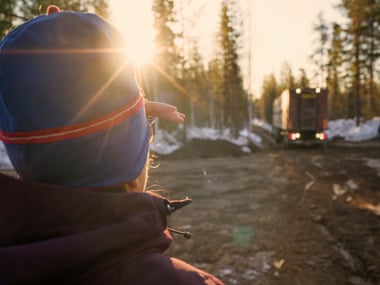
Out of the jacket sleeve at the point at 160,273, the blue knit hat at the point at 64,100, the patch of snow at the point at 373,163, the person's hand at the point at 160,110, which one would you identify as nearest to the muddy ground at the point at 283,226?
the patch of snow at the point at 373,163

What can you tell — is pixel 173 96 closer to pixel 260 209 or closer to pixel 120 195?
pixel 260 209

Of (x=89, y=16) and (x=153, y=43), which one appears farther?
(x=153, y=43)

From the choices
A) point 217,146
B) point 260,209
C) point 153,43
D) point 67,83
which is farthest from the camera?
point 153,43

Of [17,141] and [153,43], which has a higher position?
[153,43]

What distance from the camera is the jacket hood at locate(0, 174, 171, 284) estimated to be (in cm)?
81

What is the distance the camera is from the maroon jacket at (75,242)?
82 centimetres

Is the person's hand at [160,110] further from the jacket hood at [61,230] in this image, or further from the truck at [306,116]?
the truck at [306,116]

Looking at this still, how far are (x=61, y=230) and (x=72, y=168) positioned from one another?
18 cm

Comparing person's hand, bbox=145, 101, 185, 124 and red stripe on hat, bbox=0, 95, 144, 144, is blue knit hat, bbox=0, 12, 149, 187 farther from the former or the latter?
person's hand, bbox=145, 101, 185, 124

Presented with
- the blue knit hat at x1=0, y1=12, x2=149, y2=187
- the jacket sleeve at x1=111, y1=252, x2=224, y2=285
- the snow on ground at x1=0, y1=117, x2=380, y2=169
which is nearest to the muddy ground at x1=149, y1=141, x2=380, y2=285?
the jacket sleeve at x1=111, y1=252, x2=224, y2=285

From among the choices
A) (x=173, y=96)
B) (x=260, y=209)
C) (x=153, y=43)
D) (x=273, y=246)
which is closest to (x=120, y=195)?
(x=273, y=246)

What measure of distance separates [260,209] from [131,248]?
6.65 metres

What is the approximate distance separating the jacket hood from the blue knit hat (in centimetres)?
8

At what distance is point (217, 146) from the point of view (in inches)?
883
